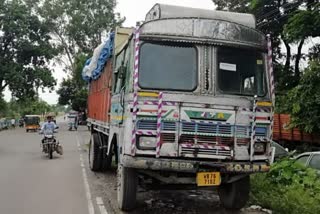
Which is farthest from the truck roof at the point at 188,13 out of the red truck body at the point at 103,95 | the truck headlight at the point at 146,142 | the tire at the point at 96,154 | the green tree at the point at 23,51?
the green tree at the point at 23,51

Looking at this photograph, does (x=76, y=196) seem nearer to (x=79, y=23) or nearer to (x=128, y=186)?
(x=128, y=186)

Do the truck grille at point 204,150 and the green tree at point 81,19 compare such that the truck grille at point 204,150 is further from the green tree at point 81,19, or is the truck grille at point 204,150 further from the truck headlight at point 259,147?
the green tree at point 81,19

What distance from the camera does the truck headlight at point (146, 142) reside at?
712 cm

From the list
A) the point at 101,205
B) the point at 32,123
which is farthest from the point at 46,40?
the point at 101,205

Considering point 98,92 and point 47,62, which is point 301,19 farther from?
point 47,62

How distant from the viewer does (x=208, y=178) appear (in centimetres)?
718

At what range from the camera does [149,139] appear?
23.4ft

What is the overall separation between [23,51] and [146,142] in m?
46.8

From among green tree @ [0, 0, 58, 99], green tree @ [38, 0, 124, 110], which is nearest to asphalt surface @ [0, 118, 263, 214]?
green tree @ [0, 0, 58, 99]

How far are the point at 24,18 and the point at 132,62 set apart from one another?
1807 inches

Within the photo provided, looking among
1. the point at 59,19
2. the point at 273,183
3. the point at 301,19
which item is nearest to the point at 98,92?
the point at 273,183

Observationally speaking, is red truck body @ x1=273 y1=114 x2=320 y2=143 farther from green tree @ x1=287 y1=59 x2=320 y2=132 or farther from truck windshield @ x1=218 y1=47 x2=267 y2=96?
truck windshield @ x1=218 y1=47 x2=267 y2=96

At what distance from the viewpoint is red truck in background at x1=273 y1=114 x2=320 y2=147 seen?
21391 mm

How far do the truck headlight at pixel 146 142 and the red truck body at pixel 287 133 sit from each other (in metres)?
15.4
